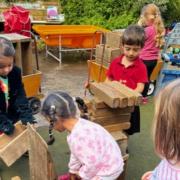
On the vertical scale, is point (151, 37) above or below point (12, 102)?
above

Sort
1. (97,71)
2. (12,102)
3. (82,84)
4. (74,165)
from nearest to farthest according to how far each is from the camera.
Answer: (74,165) → (12,102) → (97,71) → (82,84)

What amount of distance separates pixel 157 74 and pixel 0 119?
117 inches

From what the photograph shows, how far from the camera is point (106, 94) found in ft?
7.75

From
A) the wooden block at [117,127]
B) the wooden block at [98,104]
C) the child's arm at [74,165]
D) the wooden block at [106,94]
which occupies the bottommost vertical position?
the child's arm at [74,165]

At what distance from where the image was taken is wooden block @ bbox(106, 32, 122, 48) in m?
4.95

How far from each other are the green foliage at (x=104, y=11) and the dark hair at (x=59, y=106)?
5999 millimetres

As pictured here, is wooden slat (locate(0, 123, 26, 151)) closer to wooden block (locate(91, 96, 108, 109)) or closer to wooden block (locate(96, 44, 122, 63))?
wooden block (locate(91, 96, 108, 109))

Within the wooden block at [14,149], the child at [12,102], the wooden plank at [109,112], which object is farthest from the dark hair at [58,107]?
the child at [12,102]

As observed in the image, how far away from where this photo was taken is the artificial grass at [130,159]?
3.05m

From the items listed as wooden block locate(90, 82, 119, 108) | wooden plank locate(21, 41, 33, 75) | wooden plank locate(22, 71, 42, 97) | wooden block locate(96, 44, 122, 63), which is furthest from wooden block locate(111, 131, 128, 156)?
wooden block locate(96, 44, 122, 63)

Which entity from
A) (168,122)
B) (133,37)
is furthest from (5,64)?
(168,122)

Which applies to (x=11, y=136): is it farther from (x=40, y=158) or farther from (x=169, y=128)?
(x=169, y=128)

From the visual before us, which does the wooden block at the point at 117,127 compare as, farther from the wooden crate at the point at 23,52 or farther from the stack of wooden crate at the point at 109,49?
the stack of wooden crate at the point at 109,49

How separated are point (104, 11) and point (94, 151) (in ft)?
21.9
